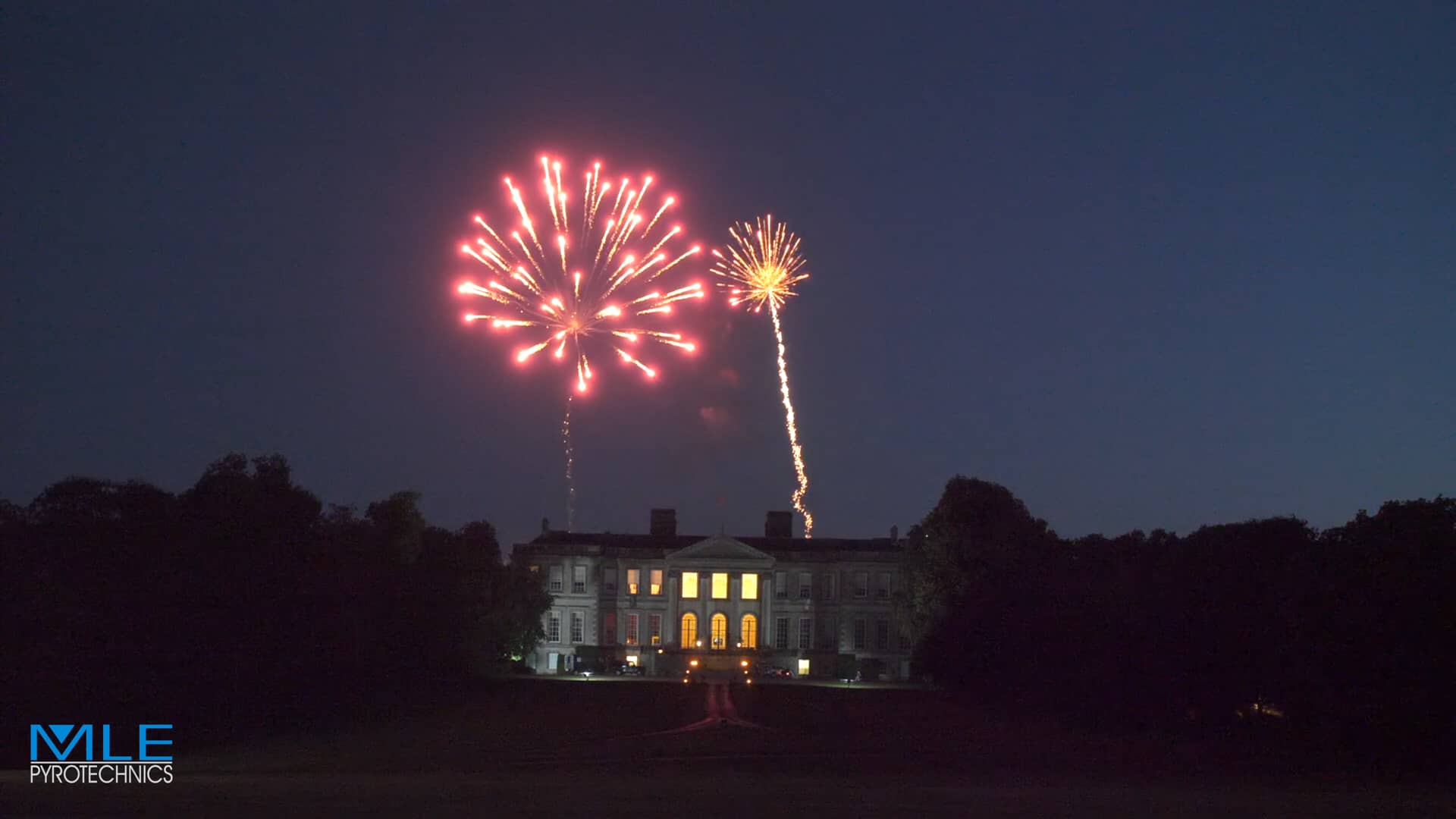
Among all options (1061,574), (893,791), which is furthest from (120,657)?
(1061,574)

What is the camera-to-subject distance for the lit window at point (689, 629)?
101562mm

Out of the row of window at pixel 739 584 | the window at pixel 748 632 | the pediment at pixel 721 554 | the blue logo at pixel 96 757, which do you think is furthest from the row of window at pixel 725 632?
the blue logo at pixel 96 757

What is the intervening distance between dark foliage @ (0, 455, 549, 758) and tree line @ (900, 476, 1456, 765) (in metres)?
22.7

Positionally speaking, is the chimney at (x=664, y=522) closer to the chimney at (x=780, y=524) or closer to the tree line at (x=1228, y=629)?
the chimney at (x=780, y=524)

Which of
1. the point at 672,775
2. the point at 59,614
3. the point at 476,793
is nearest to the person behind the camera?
the point at 476,793

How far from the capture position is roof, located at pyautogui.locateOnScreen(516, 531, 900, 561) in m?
103

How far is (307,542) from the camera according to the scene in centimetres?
4394

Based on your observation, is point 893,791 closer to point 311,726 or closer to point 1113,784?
point 1113,784

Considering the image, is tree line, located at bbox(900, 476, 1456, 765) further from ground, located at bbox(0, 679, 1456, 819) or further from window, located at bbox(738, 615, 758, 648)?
window, located at bbox(738, 615, 758, 648)

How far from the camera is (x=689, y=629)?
10206 centimetres

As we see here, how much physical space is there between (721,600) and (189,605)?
63943 millimetres

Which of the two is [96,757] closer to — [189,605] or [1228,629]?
[189,605]

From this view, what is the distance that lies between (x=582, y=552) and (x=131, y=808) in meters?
84.2

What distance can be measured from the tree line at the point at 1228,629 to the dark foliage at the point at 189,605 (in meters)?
22.7
